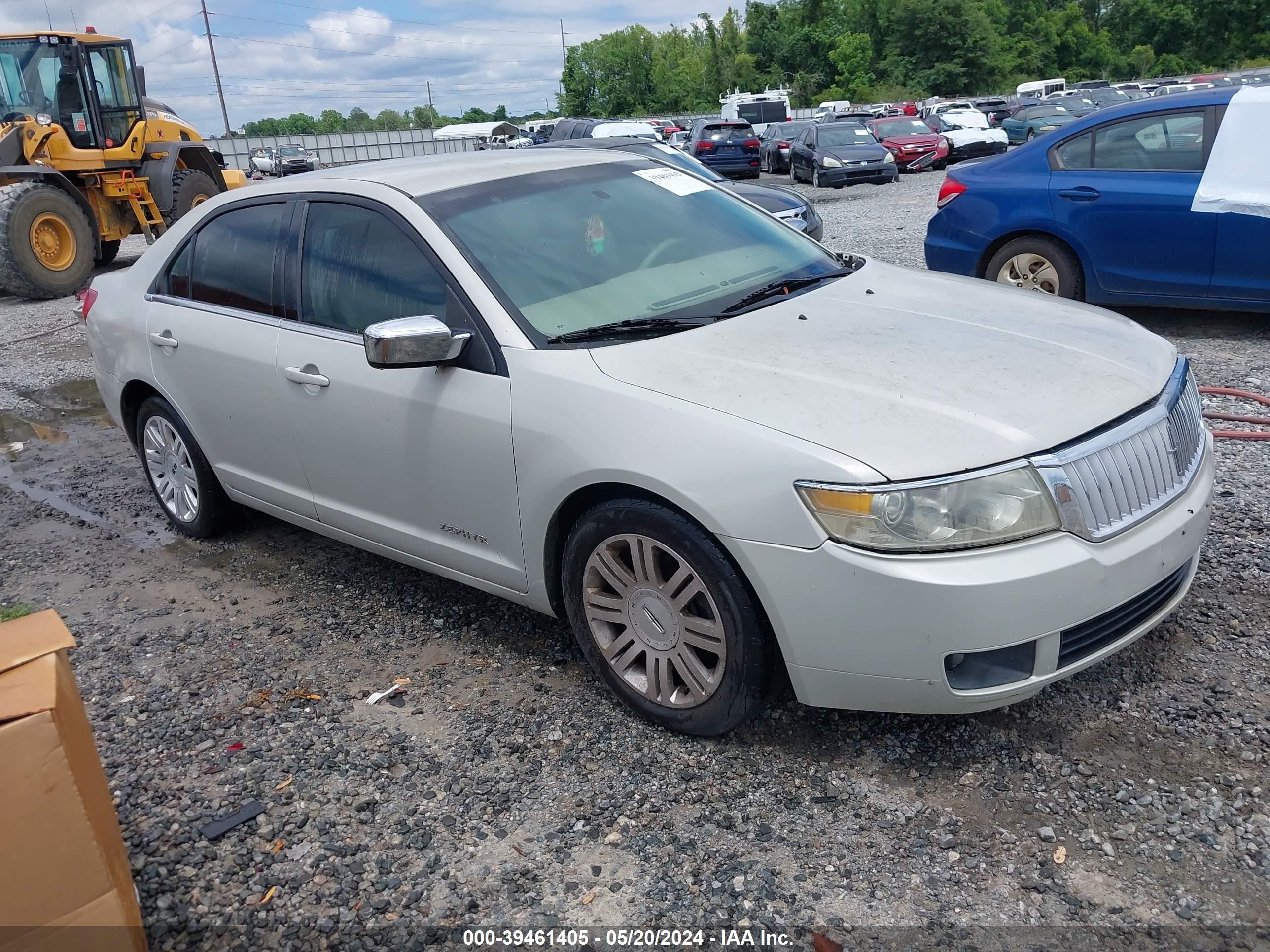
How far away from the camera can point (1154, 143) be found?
22.5 feet

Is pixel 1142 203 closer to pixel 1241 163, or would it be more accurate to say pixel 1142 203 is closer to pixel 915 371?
pixel 1241 163

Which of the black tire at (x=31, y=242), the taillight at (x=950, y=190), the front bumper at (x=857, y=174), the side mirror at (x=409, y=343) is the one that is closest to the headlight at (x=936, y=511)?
the side mirror at (x=409, y=343)

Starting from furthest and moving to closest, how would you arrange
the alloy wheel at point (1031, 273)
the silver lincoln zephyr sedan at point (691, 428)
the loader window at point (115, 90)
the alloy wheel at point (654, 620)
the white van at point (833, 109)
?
the white van at point (833, 109) < the loader window at point (115, 90) < the alloy wheel at point (1031, 273) < the alloy wheel at point (654, 620) < the silver lincoln zephyr sedan at point (691, 428)

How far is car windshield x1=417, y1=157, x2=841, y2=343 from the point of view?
3436 millimetres

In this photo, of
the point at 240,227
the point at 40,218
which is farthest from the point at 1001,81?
the point at 240,227

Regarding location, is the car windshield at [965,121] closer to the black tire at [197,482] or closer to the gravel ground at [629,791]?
the gravel ground at [629,791]

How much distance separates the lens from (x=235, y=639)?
4.07 metres

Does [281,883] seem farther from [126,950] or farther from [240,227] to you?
[240,227]

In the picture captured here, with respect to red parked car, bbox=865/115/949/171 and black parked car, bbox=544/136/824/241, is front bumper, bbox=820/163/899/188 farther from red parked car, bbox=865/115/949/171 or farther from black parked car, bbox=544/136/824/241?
black parked car, bbox=544/136/824/241

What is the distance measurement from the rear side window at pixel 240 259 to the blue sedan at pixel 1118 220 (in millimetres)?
5115

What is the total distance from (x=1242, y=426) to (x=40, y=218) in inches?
541

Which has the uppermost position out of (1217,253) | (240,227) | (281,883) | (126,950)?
(240,227)

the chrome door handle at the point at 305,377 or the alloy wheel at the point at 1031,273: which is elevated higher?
the chrome door handle at the point at 305,377

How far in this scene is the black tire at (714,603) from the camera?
2.79 meters
